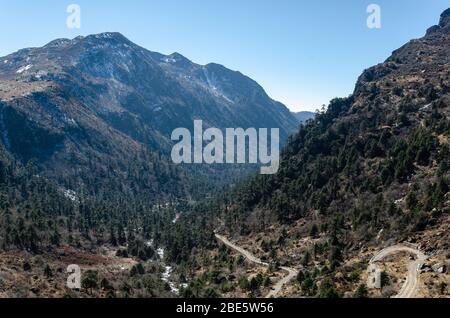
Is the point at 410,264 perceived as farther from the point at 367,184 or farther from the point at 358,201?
the point at 367,184

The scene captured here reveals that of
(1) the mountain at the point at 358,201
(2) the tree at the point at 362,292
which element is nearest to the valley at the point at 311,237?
(2) the tree at the point at 362,292

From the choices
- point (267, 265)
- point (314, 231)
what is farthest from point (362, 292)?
point (314, 231)

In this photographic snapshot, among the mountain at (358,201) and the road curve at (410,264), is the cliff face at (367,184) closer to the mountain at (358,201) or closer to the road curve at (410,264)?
the mountain at (358,201)

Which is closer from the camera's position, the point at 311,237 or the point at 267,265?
the point at 267,265

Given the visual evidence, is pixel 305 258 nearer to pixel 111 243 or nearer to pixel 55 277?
pixel 55 277
